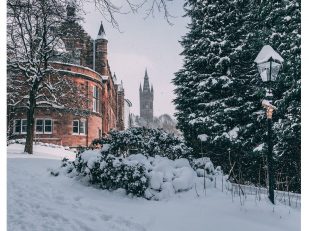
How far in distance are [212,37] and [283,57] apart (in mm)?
3196

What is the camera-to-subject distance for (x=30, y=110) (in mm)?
8758

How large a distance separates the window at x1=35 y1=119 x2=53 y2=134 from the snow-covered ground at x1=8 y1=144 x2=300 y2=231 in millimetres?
7099

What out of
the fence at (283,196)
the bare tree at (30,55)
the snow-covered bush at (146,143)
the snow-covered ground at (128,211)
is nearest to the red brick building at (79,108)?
the bare tree at (30,55)

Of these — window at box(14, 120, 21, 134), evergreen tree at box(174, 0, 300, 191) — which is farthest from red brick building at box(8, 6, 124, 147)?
evergreen tree at box(174, 0, 300, 191)

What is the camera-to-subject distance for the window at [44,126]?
12.4 m

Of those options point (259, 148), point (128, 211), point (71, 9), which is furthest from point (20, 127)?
point (259, 148)

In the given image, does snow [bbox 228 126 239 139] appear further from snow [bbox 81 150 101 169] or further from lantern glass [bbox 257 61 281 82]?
snow [bbox 81 150 101 169]

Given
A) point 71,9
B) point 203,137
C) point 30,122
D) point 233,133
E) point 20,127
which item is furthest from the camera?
point 30,122

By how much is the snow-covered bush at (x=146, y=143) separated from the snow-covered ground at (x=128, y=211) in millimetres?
1130

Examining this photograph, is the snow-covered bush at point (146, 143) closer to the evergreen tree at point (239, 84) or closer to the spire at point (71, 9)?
the evergreen tree at point (239, 84)

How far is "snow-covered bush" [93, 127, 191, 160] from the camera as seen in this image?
6.28 m

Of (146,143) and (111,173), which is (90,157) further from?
(146,143)

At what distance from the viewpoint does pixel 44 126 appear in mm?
13312

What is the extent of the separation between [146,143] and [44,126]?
26.8 feet
